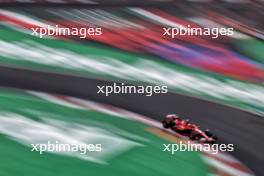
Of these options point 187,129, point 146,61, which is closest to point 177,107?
point 187,129

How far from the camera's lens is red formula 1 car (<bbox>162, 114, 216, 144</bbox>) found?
2281 millimetres

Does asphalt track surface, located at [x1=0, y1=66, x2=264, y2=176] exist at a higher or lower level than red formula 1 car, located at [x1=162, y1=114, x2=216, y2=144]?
higher

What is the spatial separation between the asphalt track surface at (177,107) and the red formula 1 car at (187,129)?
0.03m

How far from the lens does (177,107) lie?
7.61 ft

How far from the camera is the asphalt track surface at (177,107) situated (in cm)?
230

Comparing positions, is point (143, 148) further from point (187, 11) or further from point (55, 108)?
point (187, 11)

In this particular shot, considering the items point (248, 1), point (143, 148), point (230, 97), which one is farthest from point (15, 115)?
point (248, 1)

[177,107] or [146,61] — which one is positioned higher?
[146,61]

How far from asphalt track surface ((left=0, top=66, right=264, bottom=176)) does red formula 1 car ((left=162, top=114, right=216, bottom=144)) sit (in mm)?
26

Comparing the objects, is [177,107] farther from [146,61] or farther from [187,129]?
[146,61]

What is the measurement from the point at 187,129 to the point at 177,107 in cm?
11

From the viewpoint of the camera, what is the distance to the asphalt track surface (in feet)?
7.56

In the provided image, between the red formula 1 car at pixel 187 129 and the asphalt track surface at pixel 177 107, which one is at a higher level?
the asphalt track surface at pixel 177 107

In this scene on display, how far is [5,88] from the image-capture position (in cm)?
Result: 232
